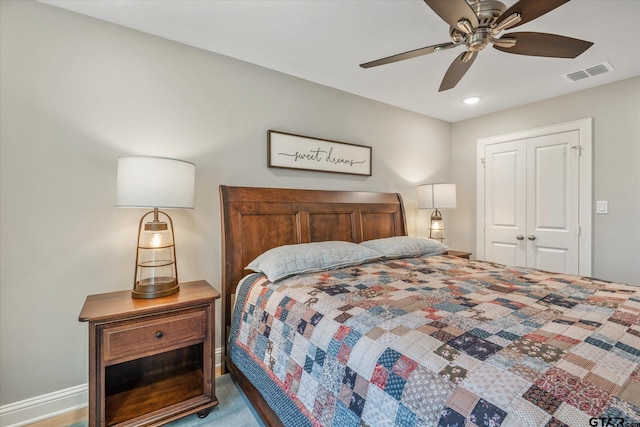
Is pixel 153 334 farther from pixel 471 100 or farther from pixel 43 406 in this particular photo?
pixel 471 100

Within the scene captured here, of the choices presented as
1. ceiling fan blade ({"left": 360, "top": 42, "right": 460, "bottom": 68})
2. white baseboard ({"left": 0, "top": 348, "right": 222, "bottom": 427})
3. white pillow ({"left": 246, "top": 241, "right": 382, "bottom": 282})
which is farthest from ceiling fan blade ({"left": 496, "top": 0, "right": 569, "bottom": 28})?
white baseboard ({"left": 0, "top": 348, "right": 222, "bottom": 427})

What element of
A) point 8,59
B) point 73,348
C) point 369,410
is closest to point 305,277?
point 369,410

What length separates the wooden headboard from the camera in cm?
227

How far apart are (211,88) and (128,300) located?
1.59 metres

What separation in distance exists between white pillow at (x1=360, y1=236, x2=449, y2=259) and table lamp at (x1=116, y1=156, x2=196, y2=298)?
1.59 metres

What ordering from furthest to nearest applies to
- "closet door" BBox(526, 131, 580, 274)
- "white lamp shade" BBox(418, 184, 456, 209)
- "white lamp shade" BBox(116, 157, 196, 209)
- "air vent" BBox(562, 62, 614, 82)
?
"white lamp shade" BBox(418, 184, 456, 209) < "closet door" BBox(526, 131, 580, 274) < "air vent" BBox(562, 62, 614, 82) < "white lamp shade" BBox(116, 157, 196, 209)

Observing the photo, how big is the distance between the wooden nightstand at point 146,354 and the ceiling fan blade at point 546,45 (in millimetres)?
2213

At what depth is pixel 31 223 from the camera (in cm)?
171

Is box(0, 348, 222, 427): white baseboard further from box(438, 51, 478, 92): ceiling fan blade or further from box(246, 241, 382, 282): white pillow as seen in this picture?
box(438, 51, 478, 92): ceiling fan blade

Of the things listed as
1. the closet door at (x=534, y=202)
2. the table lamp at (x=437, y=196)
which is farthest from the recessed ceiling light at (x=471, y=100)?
the table lamp at (x=437, y=196)

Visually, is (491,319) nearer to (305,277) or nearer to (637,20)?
(305,277)

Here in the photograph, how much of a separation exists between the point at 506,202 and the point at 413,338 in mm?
3251

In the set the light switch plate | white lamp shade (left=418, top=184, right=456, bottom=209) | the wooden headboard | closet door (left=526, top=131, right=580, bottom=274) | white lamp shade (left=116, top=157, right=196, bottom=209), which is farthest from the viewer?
white lamp shade (left=418, top=184, right=456, bottom=209)

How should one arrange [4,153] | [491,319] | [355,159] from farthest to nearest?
[355,159] → [4,153] → [491,319]
